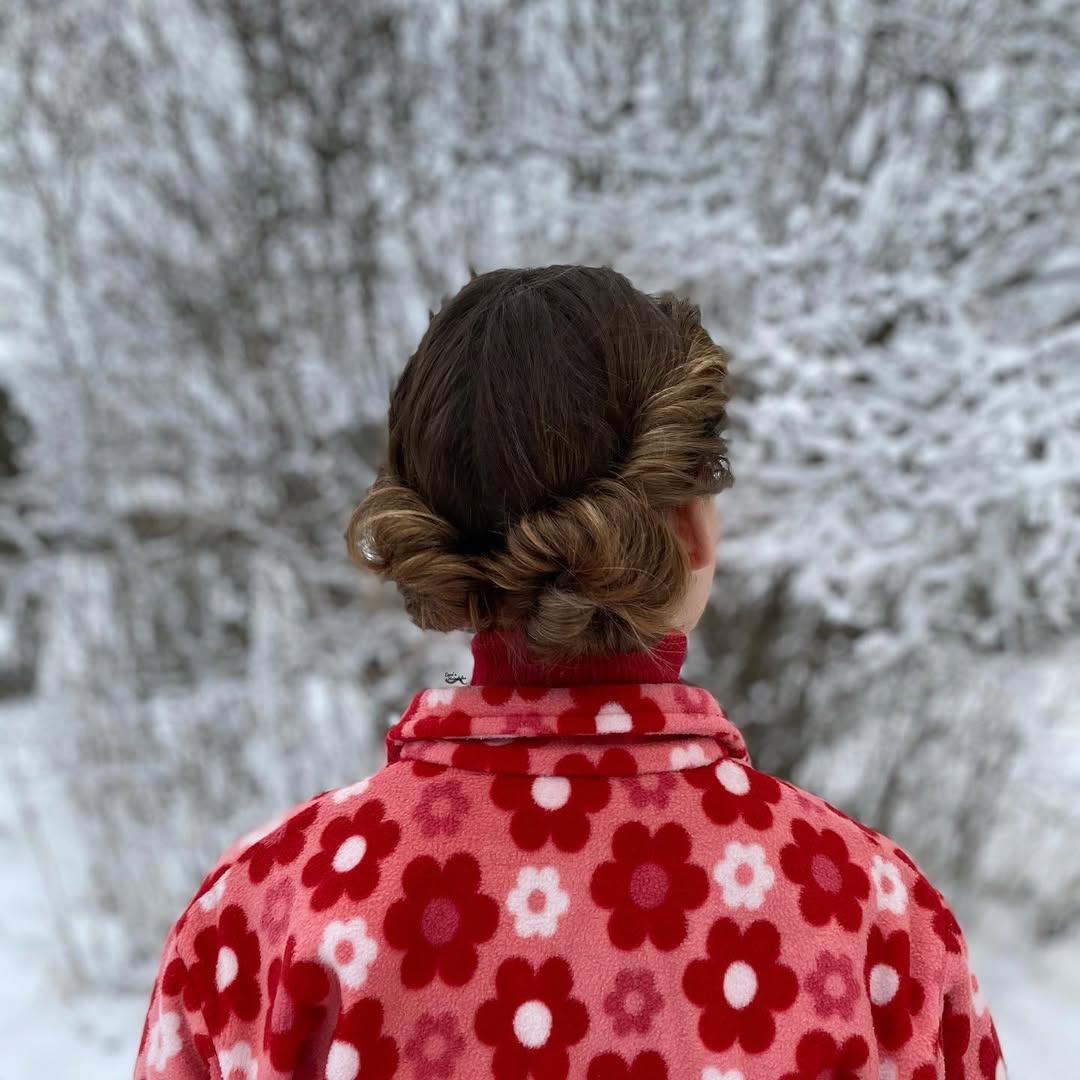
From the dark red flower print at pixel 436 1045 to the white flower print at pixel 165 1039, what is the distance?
1.01 feet

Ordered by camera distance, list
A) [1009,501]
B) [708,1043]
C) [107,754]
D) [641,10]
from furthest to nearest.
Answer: [107,754], [641,10], [1009,501], [708,1043]

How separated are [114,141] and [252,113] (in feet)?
1.49

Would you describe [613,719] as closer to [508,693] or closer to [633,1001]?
[508,693]

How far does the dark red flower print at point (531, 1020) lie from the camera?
0.79 meters

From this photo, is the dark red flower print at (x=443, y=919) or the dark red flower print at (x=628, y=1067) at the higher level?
the dark red flower print at (x=443, y=919)

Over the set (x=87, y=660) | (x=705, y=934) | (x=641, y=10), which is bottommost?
(x=87, y=660)

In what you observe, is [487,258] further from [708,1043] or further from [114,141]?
Result: [708,1043]

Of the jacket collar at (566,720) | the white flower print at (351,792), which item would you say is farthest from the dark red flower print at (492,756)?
the white flower print at (351,792)

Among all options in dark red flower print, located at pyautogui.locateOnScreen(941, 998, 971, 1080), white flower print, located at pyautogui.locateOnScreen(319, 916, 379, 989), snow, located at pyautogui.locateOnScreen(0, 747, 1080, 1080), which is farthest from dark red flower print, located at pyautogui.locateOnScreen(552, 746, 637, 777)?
snow, located at pyautogui.locateOnScreen(0, 747, 1080, 1080)

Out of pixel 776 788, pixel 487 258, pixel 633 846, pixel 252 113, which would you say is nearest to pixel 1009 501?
pixel 487 258

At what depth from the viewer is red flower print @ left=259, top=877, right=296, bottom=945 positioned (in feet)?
2.72

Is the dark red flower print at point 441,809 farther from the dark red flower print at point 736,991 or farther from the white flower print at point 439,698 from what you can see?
the dark red flower print at point 736,991

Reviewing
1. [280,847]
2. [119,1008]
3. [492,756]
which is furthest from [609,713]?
[119,1008]

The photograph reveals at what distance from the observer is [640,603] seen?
0.80m
